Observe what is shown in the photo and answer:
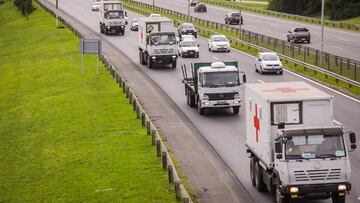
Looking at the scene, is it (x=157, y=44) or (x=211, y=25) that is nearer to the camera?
(x=157, y=44)

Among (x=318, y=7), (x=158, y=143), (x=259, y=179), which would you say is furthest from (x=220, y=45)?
(x=318, y=7)

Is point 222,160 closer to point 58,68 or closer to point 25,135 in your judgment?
point 25,135

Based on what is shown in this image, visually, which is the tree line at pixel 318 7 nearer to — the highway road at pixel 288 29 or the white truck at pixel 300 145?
the highway road at pixel 288 29

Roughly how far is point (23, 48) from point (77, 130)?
56760 millimetres

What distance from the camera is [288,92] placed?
25.6 m

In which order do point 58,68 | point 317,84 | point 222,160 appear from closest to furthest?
point 222,160
point 317,84
point 58,68

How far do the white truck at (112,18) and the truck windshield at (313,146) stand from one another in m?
73.1

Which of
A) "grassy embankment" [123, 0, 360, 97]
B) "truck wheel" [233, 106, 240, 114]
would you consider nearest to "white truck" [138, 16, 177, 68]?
"grassy embankment" [123, 0, 360, 97]

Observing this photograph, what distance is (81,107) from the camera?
50281 mm

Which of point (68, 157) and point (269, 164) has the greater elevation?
point (269, 164)

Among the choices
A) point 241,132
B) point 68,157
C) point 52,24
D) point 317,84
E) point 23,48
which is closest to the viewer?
point 68,157

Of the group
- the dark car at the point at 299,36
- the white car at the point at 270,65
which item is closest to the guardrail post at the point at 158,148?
the white car at the point at 270,65

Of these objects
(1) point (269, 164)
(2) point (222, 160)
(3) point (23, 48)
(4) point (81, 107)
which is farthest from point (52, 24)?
(1) point (269, 164)

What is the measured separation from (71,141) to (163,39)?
2557 cm
